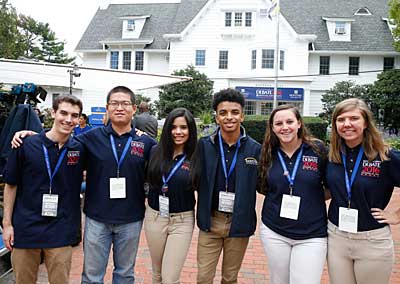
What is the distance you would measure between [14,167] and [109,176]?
658mm

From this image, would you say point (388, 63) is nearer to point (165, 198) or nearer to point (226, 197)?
point (226, 197)

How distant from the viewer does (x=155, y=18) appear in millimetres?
29672

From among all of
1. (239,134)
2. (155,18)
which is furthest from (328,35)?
(239,134)

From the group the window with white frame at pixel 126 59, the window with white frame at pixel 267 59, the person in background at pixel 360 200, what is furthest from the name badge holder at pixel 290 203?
the window with white frame at pixel 126 59

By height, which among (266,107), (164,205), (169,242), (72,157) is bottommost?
(169,242)

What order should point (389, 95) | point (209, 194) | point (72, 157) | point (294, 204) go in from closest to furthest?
point (294, 204) → point (72, 157) → point (209, 194) → point (389, 95)

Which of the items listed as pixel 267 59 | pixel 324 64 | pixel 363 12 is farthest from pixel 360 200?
pixel 363 12

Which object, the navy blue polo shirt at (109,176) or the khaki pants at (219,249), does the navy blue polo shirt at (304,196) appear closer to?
the khaki pants at (219,249)

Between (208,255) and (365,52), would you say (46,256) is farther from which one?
(365,52)

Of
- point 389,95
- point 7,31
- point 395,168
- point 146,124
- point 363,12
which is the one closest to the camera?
point 395,168

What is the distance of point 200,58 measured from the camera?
1040 inches

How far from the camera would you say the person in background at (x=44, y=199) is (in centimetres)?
275

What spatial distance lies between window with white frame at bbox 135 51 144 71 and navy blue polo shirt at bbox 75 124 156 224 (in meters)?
25.7

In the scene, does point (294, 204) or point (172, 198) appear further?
point (172, 198)
